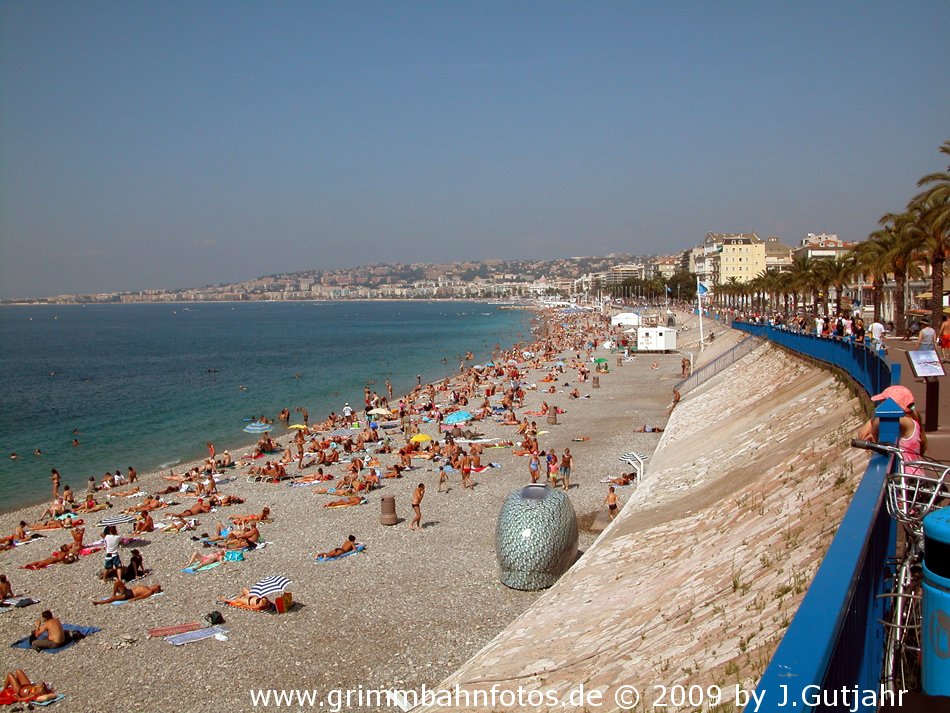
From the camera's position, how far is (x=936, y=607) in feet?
9.51

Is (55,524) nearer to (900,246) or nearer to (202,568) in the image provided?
(202,568)

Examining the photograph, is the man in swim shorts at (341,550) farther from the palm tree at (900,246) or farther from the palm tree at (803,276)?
the palm tree at (803,276)

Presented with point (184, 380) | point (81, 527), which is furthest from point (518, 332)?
point (81, 527)

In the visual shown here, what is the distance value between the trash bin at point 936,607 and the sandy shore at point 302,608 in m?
8.39

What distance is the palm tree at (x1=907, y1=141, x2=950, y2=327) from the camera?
25969 millimetres

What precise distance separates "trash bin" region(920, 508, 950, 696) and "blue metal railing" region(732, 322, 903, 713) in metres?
0.18

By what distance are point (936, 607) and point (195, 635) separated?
38.9ft

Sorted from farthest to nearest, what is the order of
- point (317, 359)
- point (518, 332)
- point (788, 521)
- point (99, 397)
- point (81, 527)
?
point (518, 332)
point (317, 359)
point (99, 397)
point (81, 527)
point (788, 521)

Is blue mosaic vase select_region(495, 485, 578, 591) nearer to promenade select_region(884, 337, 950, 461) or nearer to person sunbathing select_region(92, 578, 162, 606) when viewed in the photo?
promenade select_region(884, 337, 950, 461)

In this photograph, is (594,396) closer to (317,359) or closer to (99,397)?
(99,397)

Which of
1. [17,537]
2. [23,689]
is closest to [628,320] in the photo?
[17,537]

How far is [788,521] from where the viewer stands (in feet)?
29.0

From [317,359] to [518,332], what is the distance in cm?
4799

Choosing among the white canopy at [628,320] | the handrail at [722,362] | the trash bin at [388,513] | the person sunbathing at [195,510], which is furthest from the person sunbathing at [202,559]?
the white canopy at [628,320]
